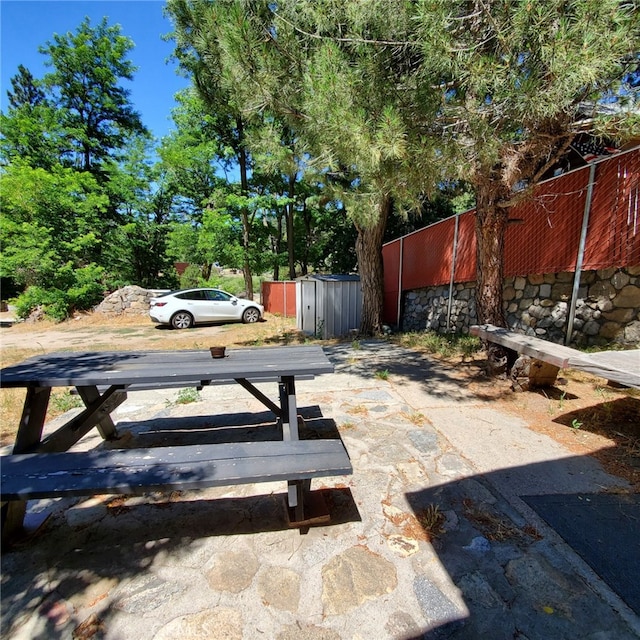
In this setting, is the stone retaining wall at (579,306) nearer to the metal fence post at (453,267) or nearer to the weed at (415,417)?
the metal fence post at (453,267)

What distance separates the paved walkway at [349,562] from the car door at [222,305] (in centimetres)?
887

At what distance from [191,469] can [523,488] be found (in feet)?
6.47

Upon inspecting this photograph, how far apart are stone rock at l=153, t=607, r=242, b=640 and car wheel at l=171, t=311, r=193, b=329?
9.59 metres

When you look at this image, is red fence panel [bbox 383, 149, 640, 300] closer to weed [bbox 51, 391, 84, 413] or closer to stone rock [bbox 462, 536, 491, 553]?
stone rock [bbox 462, 536, 491, 553]

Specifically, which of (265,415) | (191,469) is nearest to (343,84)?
(265,415)

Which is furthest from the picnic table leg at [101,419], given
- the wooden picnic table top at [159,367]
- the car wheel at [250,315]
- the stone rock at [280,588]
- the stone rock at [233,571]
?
the car wheel at [250,315]

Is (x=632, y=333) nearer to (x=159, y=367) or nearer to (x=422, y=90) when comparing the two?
(x=422, y=90)

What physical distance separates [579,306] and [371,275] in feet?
13.9

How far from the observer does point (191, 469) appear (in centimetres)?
157

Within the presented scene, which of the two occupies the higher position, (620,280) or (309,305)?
(620,280)

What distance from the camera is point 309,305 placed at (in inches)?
346

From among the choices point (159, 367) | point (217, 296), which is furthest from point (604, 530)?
point (217, 296)

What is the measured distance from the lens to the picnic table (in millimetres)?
1481

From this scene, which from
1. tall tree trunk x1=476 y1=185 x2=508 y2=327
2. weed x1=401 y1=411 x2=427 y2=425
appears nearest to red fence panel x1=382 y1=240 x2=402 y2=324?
tall tree trunk x1=476 y1=185 x2=508 y2=327
